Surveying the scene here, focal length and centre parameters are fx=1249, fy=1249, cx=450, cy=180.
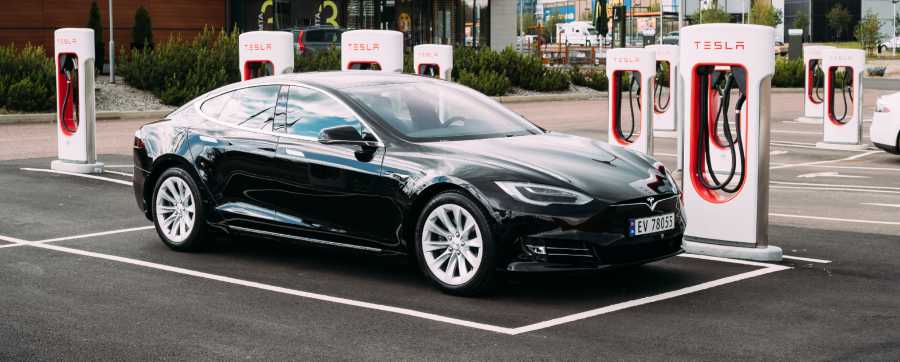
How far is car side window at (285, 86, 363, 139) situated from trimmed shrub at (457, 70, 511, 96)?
22.1 metres

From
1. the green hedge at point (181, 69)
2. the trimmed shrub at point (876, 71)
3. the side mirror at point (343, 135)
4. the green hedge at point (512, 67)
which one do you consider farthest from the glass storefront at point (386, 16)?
the side mirror at point (343, 135)

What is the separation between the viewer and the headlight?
23.9 feet

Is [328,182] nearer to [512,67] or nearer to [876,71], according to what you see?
[512,67]

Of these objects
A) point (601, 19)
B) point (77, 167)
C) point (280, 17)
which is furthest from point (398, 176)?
point (601, 19)

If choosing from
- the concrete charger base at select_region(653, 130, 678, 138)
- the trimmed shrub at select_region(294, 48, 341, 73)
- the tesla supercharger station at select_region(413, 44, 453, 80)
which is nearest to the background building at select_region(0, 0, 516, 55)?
the trimmed shrub at select_region(294, 48, 341, 73)

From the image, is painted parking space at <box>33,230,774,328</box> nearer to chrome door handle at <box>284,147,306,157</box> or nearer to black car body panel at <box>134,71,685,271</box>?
black car body panel at <box>134,71,685,271</box>

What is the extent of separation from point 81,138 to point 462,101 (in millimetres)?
7477

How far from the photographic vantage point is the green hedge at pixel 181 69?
27.3 m

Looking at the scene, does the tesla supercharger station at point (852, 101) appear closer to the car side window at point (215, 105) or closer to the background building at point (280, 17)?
the car side window at point (215, 105)

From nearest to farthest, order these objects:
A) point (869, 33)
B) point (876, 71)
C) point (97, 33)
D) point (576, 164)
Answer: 1. point (576, 164)
2. point (97, 33)
3. point (876, 71)
4. point (869, 33)

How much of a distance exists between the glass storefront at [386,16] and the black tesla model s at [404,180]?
1260 inches

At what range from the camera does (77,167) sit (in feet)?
48.6

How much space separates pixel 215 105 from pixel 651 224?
11.7ft

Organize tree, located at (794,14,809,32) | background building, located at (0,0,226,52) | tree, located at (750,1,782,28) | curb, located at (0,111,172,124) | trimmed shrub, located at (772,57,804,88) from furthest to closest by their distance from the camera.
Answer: tree, located at (794,14,809,32), tree, located at (750,1,782,28), trimmed shrub, located at (772,57,804,88), background building, located at (0,0,226,52), curb, located at (0,111,172,124)
